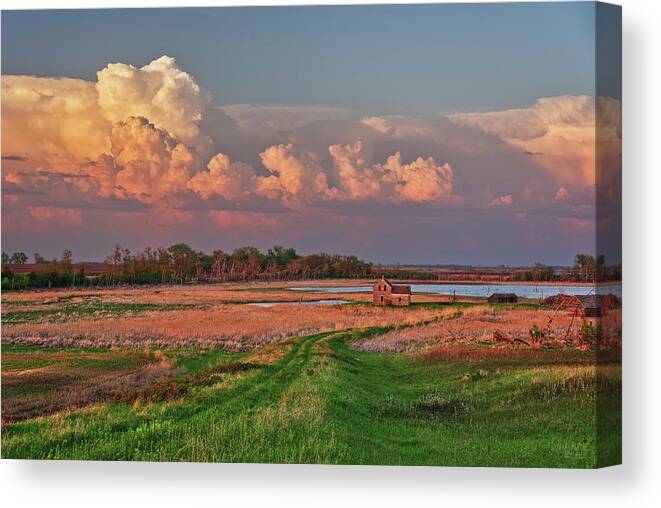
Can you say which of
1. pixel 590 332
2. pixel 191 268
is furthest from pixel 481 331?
pixel 191 268

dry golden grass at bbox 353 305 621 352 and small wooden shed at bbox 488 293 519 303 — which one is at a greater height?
small wooden shed at bbox 488 293 519 303

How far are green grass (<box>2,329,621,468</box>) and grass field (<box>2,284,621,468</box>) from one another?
17 millimetres

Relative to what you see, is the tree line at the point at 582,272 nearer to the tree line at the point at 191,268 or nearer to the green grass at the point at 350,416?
the green grass at the point at 350,416

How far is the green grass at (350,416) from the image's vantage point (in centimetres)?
1353

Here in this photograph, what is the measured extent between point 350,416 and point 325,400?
0.42 m

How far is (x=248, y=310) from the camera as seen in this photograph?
15.4m

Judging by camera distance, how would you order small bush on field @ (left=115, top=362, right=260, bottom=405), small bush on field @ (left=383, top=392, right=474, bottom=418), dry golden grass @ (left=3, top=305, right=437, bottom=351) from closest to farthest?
small bush on field @ (left=383, top=392, right=474, bottom=418) < small bush on field @ (left=115, top=362, right=260, bottom=405) < dry golden grass @ (left=3, top=305, right=437, bottom=351)

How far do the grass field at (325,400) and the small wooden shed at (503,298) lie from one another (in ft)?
0.52

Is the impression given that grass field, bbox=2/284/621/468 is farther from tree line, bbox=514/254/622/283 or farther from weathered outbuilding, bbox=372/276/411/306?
tree line, bbox=514/254/622/283

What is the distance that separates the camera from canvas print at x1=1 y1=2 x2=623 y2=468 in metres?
13.7

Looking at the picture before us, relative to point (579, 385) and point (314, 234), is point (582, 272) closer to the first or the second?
point (579, 385)

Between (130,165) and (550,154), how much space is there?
19.8 ft

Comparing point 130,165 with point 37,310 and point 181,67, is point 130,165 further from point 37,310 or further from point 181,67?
point 37,310

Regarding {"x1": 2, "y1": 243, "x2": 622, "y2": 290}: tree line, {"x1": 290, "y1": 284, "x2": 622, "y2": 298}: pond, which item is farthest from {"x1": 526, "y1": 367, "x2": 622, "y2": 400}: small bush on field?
{"x1": 2, "y1": 243, "x2": 622, "y2": 290}: tree line
